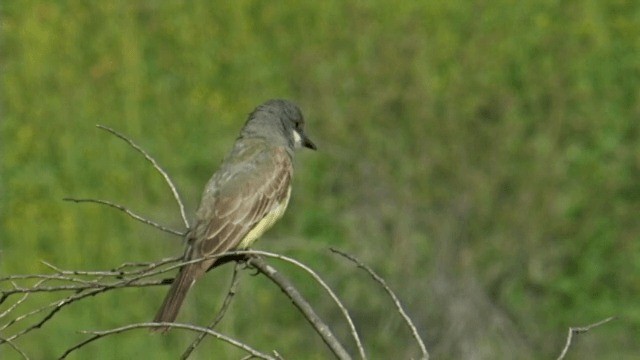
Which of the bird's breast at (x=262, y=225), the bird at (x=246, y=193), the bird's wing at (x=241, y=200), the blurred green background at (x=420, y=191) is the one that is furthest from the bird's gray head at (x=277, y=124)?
the blurred green background at (x=420, y=191)

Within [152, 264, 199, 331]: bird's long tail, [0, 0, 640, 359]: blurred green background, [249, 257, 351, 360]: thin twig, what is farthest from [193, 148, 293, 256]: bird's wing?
[0, 0, 640, 359]: blurred green background

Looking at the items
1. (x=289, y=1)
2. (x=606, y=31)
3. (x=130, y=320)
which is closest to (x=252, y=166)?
(x=130, y=320)

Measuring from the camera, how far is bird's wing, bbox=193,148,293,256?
7445 millimetres

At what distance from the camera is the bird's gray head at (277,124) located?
850 cm

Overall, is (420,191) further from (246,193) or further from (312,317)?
(312,317)

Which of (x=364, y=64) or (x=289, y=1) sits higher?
(x=289, y=1)

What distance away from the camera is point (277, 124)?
8.67 meters

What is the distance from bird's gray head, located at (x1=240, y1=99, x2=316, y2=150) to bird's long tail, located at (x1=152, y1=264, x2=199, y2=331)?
174cm

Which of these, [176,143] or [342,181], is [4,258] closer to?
[176,143]

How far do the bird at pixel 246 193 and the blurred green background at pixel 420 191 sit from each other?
3.92 metres

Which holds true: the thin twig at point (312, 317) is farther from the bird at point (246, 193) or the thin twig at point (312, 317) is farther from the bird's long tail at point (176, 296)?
the bird at point (246, 193)

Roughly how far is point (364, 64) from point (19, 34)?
585cm

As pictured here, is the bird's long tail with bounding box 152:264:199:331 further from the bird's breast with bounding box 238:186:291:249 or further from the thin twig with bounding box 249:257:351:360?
the bird's breast with bounding box 238:186:291:249

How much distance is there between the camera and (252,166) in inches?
318
